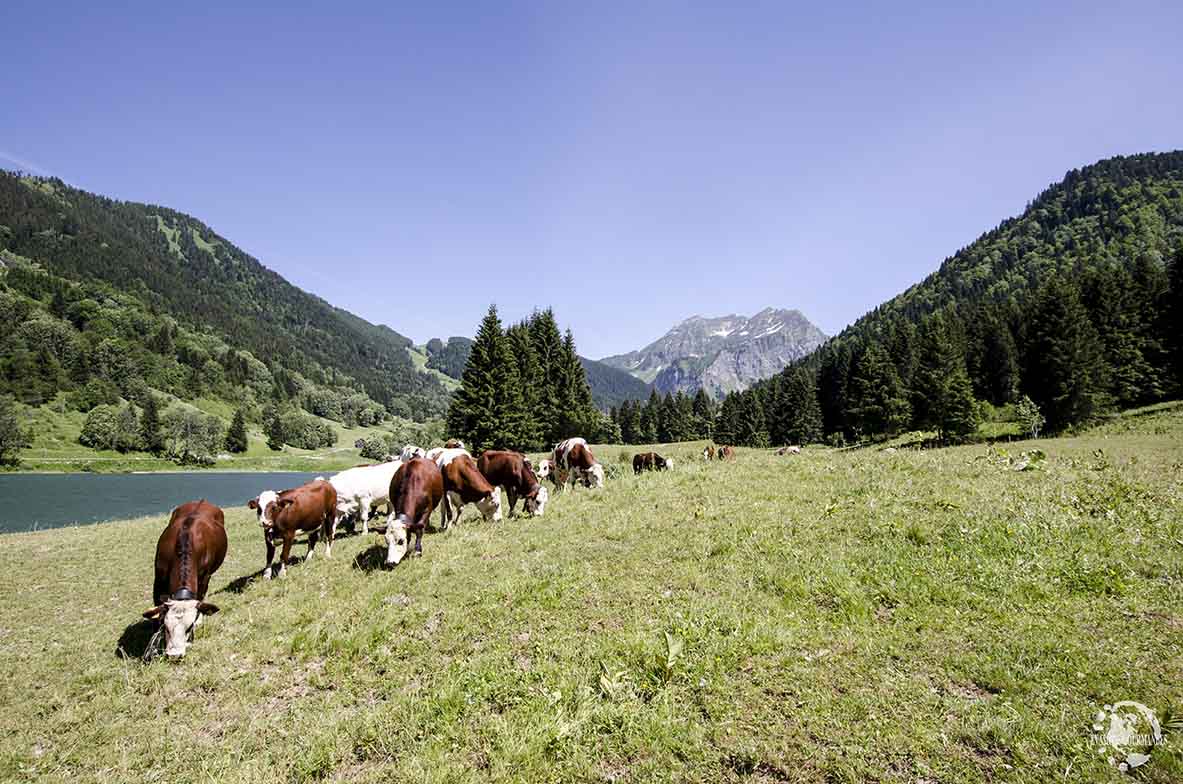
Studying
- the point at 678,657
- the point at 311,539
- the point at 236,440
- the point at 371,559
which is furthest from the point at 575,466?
the point at 236,440

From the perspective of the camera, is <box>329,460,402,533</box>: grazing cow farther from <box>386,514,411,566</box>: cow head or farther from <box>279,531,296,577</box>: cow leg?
<box>386,514,411,566</box>: cow head

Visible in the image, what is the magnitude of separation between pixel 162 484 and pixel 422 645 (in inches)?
3255

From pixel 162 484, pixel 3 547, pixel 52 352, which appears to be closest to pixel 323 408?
pixel 52 352

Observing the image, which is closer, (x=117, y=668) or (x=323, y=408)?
(x=117, y=668)

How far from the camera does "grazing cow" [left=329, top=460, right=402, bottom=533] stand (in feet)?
50.2

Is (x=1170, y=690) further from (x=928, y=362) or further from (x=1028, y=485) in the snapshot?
(x=928, y=362)

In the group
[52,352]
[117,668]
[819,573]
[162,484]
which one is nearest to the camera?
[117,668]

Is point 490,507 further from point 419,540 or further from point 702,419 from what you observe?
point 702,419

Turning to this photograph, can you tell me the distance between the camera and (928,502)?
10484 mm

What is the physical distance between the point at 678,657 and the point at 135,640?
9.52 m

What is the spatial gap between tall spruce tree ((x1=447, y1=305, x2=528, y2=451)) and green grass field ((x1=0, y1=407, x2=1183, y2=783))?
1431 inches

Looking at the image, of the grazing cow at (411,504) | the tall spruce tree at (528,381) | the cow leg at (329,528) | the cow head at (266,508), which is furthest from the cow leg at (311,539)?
the tall spruce tree at (528,381)

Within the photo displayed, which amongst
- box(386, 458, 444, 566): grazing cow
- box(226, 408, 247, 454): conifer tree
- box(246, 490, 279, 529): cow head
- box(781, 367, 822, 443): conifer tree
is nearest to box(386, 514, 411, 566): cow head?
box(386, 458, 444, 566): grazing cow

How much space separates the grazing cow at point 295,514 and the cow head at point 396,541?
2.85m
